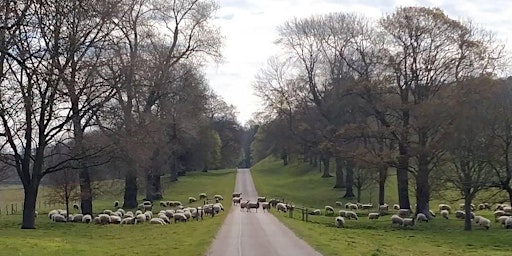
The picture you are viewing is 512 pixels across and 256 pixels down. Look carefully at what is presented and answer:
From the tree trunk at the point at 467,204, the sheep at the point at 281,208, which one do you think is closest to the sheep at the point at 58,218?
the sheep at the point at 281,208

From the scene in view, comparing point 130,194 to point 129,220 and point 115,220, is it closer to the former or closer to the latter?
point 115,220

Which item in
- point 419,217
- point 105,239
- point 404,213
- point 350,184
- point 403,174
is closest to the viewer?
point 105,239

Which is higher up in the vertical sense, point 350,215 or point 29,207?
point 29,207

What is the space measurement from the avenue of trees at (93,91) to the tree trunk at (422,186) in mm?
19317

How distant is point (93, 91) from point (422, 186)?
2458 centimetres

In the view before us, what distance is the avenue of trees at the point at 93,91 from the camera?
16375 mm

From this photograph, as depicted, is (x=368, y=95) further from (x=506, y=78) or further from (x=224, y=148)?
(x=224, y=148)

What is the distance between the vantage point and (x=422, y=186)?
157ft

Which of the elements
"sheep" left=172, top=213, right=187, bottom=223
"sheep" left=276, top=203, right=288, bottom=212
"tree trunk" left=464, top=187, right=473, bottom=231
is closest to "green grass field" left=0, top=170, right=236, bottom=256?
"sheep" left=172, top=213, right=187, bottom=223

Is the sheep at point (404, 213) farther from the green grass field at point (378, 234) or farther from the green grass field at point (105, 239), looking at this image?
the green grass field at point (105, 239)

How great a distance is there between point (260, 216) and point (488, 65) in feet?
64.2

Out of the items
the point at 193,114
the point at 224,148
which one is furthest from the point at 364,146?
the point at 224,148

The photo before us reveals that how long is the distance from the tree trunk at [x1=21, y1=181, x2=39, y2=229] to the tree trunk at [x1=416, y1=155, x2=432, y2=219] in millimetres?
26299

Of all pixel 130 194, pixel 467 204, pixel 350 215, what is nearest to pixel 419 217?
pixel 350 215
